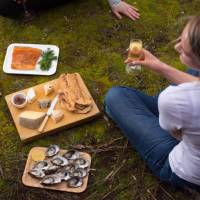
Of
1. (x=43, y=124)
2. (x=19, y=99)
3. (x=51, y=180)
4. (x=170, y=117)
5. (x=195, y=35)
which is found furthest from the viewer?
(x=19, y=99)

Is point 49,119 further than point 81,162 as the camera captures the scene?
Yes

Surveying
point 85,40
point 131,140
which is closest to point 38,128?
point 131,140

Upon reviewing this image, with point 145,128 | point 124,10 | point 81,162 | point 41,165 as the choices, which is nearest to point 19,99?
point 41,165

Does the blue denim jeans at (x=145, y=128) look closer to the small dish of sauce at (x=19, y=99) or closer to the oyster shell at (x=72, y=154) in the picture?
the oyster shell at (x=72, y=154)

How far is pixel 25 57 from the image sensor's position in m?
3.22

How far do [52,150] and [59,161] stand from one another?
0.12 m

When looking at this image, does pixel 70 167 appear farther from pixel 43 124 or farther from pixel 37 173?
pixel 43 124

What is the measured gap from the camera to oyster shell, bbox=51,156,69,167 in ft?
8.62

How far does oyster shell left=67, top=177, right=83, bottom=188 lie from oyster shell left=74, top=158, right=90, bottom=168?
10 centimetres

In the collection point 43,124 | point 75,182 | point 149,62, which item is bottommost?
point 75,182

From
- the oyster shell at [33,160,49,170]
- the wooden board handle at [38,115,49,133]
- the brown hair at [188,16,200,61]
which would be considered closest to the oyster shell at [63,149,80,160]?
the oyster shell at [33,160,49,170]

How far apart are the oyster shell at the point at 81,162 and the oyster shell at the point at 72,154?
3cm

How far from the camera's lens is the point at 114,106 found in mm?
2656

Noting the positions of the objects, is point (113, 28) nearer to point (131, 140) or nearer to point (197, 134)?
point (131, 140)
